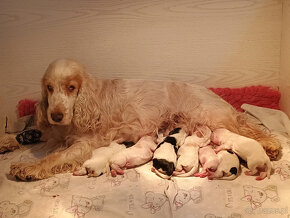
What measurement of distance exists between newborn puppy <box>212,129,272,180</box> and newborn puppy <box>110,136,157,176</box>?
0.43 metres

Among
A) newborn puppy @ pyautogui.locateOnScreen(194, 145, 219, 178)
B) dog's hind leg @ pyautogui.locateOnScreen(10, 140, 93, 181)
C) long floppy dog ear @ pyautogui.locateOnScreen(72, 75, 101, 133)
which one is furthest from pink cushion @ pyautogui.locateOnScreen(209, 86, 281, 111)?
dog's hind leg @ pyautogui.locateOnScreen(10, 140, 93, 181)

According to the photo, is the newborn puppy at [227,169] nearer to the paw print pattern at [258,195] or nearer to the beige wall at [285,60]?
the paw print pattern at [258,195]

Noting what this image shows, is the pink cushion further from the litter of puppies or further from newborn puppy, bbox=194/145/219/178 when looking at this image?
newborn puppy, bbox=194/145/219/178

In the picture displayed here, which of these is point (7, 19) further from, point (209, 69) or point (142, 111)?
point (209, 69)

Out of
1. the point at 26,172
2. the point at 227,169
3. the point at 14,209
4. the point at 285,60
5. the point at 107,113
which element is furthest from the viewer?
the point at 285,60

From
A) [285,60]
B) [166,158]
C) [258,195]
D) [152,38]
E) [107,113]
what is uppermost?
[152,38]

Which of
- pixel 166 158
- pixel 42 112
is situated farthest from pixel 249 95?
pixel 42 112

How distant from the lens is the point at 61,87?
207 cm

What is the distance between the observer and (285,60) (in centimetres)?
247

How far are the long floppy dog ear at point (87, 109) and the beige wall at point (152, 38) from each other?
591 mm

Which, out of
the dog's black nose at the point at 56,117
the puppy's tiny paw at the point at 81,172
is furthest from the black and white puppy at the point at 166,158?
the dog's black nose at the point at 56,117

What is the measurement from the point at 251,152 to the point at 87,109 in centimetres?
104

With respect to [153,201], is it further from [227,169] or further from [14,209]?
[14,209]

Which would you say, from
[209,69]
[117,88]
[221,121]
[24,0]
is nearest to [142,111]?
[117,88]
